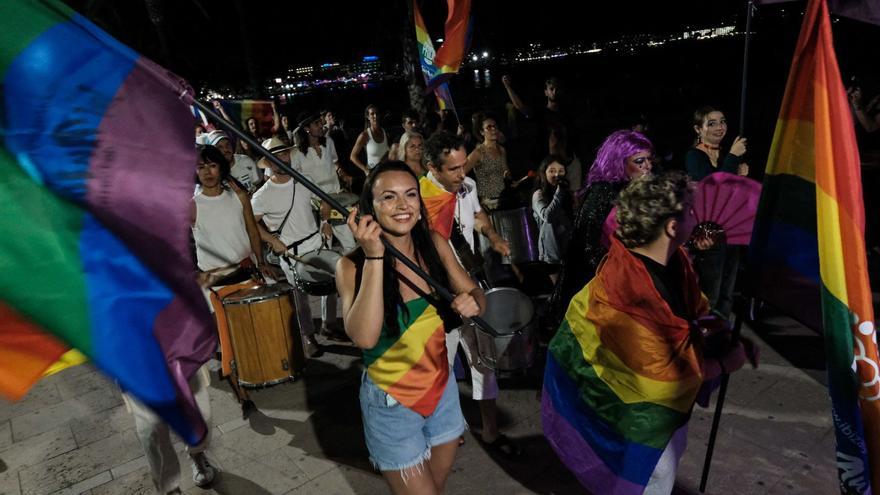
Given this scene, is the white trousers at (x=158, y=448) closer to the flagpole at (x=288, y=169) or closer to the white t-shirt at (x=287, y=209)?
the flagpole at (x=288, y=169)

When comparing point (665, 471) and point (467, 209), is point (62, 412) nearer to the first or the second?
point (467, 209)

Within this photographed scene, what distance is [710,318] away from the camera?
271 cm

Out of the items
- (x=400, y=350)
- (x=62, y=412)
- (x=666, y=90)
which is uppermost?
(x=666, y=90)

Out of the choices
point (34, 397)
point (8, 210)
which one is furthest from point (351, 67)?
point (8, 210)

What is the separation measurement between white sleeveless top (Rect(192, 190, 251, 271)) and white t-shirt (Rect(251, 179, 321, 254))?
947 millimetres

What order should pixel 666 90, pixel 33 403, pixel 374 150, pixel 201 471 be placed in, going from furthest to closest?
pixel 666 90, pixel 374 150, pixel 33 403, pixel 201 471

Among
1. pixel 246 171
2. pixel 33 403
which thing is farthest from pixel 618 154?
pixel 246 171

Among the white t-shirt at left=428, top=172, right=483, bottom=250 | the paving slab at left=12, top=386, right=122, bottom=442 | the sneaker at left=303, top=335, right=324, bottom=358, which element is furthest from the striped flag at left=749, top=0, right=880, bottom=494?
the paving slab at left=12, top=386, right=122, bottom=442

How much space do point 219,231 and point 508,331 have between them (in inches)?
95.8

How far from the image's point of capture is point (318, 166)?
7621 millimetres

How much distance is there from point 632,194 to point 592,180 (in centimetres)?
129

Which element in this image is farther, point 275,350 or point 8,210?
point 275,350

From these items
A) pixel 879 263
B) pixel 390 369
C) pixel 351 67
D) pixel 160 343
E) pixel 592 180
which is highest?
pixel 351 67

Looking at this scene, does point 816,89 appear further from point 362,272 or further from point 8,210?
point 8,210
